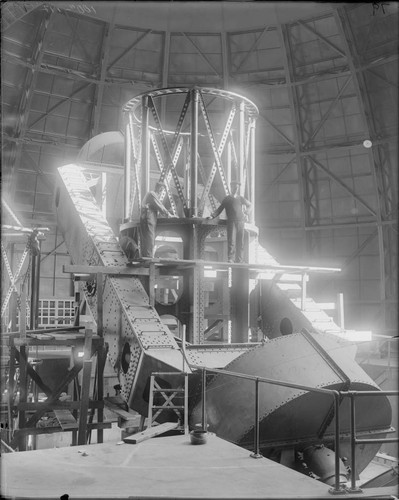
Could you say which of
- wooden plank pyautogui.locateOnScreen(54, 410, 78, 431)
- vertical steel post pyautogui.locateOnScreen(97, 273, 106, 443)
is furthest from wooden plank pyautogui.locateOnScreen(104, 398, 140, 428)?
wooden plank pyautogui.locateOnScreen(54, 410, 78, 431)

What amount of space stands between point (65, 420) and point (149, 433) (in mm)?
4136

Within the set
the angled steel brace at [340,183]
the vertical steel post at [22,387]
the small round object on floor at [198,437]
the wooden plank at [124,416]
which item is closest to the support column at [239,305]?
the wooden plank at [124,416]

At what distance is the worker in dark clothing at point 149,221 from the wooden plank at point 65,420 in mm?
3436

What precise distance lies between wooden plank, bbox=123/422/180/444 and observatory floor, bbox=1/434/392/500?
14 cm

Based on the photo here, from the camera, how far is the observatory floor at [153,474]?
4.68 meters

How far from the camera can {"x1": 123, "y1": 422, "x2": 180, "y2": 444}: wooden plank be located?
6868mm

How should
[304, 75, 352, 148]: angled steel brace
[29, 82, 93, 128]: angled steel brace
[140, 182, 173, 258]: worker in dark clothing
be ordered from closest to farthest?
[140, 182, 173, 258]: worker in dark clothing
[304, 75, 352, 148]: angled steel brace
[29, 82, 93, 128]: angled steel brace

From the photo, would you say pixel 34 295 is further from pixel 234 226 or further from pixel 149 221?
pixel 234 226

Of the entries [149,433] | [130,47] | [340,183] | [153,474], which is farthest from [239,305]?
[130,47]

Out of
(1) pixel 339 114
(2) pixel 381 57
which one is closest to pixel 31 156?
(1) pixel 339 114

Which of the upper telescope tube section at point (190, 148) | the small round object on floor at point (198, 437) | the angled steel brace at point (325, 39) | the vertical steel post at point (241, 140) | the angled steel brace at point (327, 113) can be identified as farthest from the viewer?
the angled steel brace at point (327, 113)

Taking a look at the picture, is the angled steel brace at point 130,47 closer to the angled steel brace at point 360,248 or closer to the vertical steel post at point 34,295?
the vertical steel post at point 34,295

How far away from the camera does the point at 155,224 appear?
35.2ft

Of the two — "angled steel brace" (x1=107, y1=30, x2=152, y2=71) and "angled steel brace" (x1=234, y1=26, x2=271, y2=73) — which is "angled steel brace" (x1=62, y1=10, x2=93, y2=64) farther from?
"angled steel brace" (x1=234, y1=26, x2=271, y2=73)
